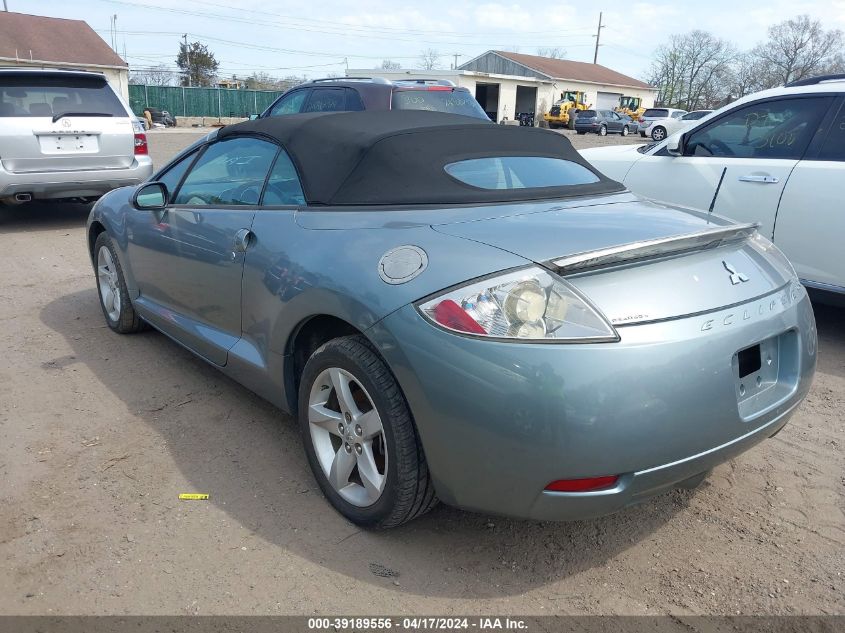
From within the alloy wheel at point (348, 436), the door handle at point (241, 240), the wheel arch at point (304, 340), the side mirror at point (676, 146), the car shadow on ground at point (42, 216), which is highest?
the side mirror at point (676, 146)

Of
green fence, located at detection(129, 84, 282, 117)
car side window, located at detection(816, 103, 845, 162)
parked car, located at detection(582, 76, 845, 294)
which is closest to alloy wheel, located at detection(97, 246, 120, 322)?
parked car, located at detection(582, 76, 845, 294)

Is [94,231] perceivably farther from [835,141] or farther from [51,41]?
[51,41]

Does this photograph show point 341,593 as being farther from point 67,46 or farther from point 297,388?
point 67,46

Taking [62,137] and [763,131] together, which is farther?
[62,137]

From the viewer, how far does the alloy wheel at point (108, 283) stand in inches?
184

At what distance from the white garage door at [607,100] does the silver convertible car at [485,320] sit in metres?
61.4

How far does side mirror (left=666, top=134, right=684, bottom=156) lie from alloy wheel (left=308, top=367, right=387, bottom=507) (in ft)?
12.9

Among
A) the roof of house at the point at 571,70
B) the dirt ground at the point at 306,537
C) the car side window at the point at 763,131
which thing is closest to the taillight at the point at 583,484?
the dirt ground at the point at 306,537

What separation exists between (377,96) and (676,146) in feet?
13.3

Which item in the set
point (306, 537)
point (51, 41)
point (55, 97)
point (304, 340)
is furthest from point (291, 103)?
point (51, 41)

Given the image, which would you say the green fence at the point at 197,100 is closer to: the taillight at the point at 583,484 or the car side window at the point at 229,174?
the car side window at the point at 229,174

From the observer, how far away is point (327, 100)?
882 centimetres

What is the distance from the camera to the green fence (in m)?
40.9

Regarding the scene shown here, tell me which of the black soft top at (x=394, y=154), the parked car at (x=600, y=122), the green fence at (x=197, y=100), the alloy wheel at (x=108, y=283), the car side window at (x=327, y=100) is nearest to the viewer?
the black soft top at (x=394, y=154)
